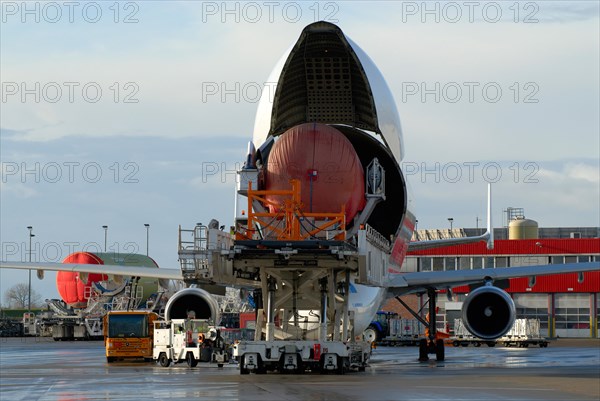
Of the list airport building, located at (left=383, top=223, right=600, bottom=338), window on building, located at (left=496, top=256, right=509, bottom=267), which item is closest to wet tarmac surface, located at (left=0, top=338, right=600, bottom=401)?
airport building, located at (left=383, top=223, right=600, bottom=338)

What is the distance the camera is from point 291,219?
2325 cm

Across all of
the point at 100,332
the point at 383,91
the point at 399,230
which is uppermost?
the point at 383,91

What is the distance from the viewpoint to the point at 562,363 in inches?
1214

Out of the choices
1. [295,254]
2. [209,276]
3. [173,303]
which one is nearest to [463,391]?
[295,254]

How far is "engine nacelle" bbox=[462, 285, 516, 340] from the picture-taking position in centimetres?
3153

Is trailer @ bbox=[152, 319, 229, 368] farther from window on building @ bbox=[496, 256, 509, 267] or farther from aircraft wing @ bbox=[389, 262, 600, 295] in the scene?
window on building @ bbox=[496, 256, 509, 267]

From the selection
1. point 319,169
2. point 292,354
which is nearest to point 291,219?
point 319,169

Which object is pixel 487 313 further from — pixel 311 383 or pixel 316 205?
pixel 311 383

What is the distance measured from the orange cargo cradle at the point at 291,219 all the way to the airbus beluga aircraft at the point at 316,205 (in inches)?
1.1

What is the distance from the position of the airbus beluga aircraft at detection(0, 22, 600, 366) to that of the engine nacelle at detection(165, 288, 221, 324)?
16.8ft

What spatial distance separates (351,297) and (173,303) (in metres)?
7.95

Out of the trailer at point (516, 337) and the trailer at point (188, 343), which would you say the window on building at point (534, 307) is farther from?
the trailer at point (188, 343)

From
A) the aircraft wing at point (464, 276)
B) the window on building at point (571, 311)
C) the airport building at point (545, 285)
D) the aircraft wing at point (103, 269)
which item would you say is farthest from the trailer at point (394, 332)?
the aircraft wing at point (103, 269)

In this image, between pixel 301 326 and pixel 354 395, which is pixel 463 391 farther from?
pixel 301 326
